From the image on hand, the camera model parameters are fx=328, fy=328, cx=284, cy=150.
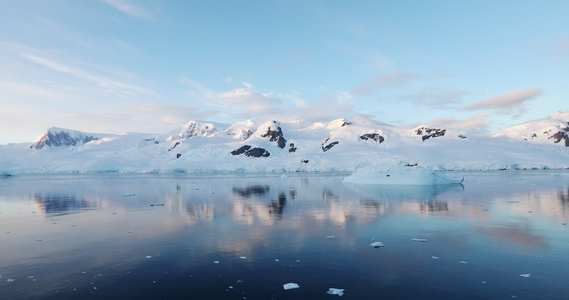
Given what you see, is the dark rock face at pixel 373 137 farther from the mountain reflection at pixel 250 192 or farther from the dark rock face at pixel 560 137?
the mountain reflection at pixel 250 192

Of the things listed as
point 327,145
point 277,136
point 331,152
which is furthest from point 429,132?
point 277,136

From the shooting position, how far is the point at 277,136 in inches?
6260

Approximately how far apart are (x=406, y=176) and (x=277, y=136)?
12232 cm

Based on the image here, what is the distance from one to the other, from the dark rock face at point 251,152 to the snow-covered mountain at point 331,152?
0.42m

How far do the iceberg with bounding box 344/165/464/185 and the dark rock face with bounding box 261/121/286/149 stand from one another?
360 ft

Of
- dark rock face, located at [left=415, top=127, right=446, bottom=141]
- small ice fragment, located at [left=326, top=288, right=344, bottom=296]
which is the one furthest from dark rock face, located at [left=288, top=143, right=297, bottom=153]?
small ice fragment, located at [left=326, top=288, right=344, bottom=296]

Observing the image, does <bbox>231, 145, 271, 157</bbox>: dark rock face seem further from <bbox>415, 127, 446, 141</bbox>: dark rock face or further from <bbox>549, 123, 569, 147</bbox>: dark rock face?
<bbox>549, 123, 569, 147</bbox>: dark rock face

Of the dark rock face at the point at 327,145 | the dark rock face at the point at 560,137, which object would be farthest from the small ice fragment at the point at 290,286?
the dark rock face at the point at 560,137

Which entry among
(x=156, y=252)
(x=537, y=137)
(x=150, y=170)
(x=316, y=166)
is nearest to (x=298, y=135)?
(x=316, y=166)

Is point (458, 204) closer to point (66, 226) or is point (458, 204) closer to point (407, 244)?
point (407, 244)

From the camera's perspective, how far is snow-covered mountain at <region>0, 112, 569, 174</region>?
343 feet

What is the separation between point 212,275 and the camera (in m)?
7.52

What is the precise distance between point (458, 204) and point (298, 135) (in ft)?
476

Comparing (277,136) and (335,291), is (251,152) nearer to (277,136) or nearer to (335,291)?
(277,136)
